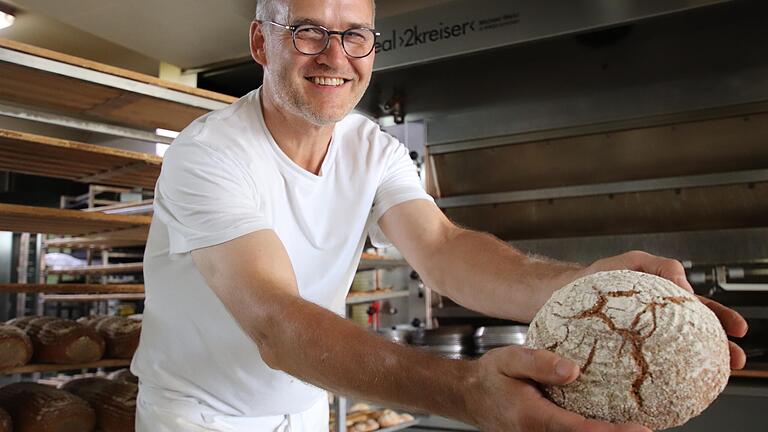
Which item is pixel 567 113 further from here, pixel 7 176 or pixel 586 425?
pixel 7 176

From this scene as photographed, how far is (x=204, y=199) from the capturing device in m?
1.16

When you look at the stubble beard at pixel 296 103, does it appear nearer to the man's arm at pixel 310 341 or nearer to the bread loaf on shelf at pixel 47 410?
the man's arm at pixel 310 341

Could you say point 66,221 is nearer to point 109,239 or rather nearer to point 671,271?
point 109,239

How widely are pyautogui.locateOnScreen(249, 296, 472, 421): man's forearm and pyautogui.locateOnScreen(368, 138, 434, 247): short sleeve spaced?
62 centimetres

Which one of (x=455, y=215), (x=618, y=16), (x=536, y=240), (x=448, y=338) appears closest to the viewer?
(x=618, y=16)

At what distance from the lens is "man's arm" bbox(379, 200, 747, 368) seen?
105cm

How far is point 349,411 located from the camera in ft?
11.1

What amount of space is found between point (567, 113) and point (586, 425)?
303 centimetres

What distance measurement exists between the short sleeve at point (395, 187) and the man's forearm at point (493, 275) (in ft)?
0.57

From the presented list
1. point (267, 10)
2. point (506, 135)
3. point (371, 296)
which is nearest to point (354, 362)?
point (267, 10)

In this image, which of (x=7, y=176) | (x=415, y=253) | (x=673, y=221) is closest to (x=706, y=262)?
(x=673, y=221)

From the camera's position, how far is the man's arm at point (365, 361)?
0.73 m

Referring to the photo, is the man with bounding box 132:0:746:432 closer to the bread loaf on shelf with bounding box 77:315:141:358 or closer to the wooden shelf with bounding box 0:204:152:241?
the wooden shelf with bounding box 0:204:152:241

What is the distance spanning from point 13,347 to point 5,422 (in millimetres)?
257
